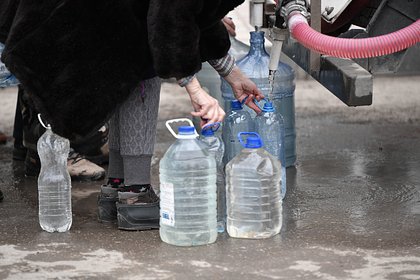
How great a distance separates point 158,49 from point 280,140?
1.29 m

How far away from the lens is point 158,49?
375 cm

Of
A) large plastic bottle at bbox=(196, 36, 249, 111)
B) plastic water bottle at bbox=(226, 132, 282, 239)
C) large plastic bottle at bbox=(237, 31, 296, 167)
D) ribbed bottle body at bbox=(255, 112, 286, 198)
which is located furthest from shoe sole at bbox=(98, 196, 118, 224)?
large plastic bottle at bbox=(196, 36, 249, 111)

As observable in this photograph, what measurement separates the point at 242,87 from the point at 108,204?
0.83m

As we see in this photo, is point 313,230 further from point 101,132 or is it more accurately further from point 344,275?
point 101,132

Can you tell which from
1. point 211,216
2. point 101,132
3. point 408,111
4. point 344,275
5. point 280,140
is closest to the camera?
point 344,275

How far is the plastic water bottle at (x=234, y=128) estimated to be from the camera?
191 inches

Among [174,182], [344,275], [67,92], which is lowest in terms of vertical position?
[344,275]

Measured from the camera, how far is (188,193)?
13.4 feet

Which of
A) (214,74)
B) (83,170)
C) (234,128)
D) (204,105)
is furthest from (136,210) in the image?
(214,74)

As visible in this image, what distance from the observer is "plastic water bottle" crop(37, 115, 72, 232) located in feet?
14.3

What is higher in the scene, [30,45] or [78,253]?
[30,45]

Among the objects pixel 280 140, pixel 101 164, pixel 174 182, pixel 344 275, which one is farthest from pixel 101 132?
pixel 344 275

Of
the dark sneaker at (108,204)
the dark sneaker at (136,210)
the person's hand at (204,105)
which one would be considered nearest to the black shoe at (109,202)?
the dark sneaker at (108,204)

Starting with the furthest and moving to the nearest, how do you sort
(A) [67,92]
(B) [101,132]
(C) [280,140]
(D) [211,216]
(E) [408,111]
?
(E) [408,111], (B) [101,132], (C) [280,140], (D) [211,216], (A) [67,92]
